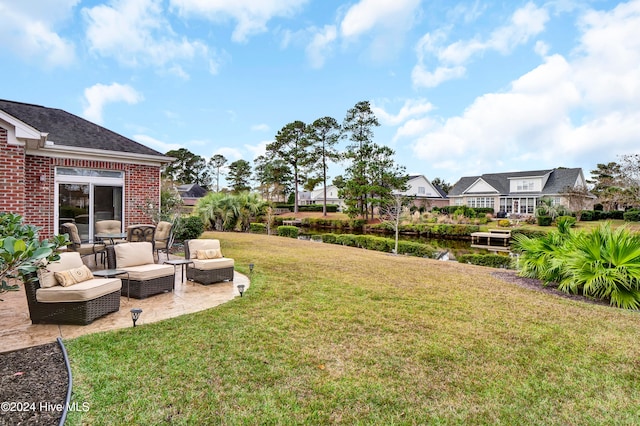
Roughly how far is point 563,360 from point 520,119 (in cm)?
1797

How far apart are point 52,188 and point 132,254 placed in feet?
18.4

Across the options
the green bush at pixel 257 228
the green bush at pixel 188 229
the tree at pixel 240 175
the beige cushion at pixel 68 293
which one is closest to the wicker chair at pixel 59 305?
the beige cushion at pixel 68 293

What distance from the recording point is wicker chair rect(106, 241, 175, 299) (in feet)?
18.1

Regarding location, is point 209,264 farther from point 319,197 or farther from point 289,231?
point 319,197

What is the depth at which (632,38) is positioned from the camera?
1162 centimetres

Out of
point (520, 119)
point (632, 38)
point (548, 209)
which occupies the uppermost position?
point (632, 38)

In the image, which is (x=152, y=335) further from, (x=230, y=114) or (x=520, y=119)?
(x=520, y=119)

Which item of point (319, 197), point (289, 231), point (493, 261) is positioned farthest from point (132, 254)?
point (319, 197)

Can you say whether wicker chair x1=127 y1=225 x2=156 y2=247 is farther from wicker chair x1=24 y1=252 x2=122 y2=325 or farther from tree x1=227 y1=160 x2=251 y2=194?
tree x1=227 y1=160 x2=251 y2=194

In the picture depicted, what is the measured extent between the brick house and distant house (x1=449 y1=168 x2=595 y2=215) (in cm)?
3688

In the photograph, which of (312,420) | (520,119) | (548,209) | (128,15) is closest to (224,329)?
(312,420)

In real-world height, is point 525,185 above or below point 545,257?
above

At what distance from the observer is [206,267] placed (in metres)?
6.53

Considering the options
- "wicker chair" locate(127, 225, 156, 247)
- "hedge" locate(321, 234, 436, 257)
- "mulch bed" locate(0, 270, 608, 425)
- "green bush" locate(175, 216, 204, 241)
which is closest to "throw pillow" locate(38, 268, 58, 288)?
"mulch bed" locate(0, 270, 608, 425)
